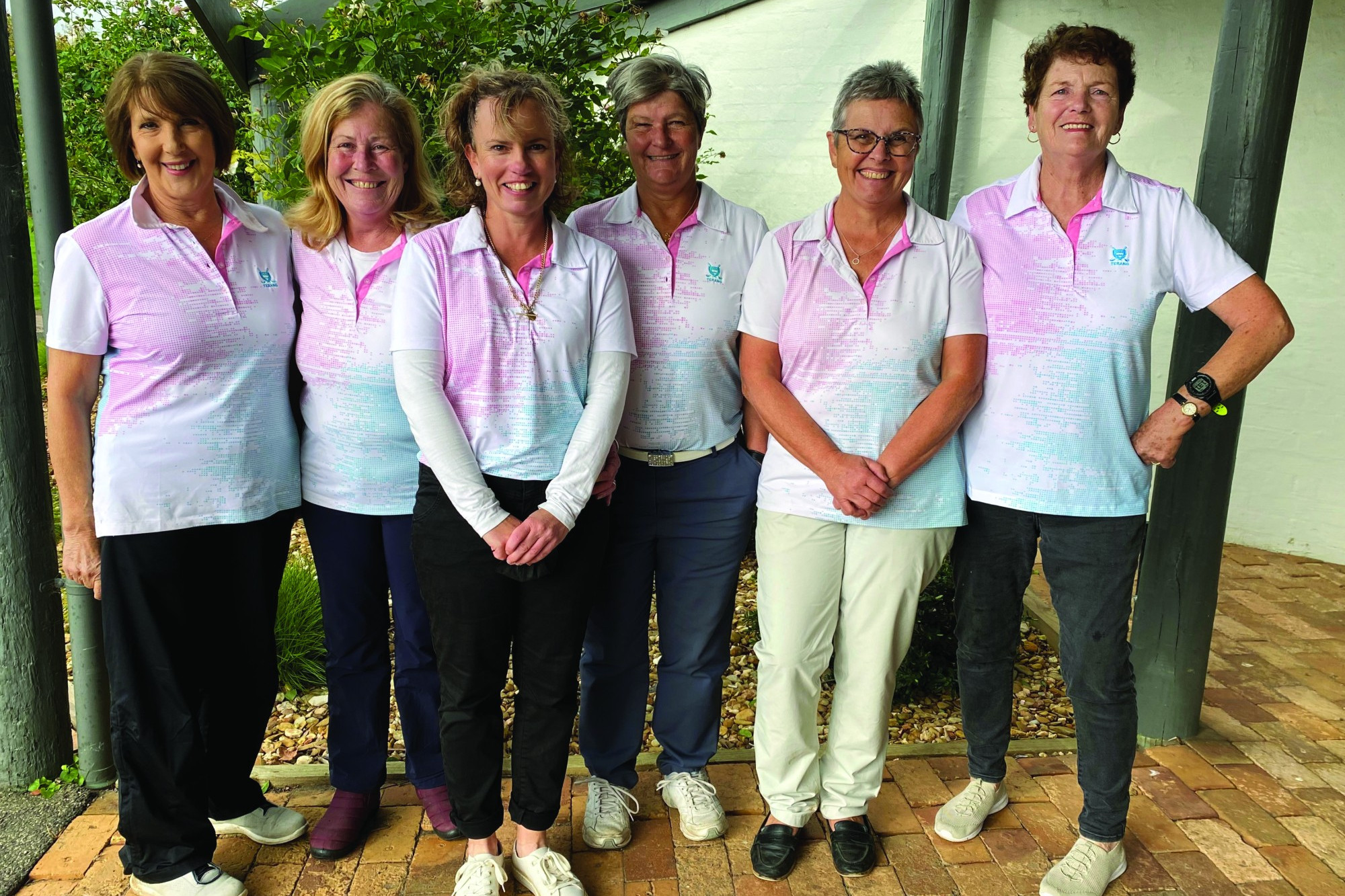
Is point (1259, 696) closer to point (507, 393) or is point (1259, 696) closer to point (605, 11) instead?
point (507, 393)

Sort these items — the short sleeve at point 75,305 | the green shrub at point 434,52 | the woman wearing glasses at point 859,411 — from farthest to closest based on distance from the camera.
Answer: the green shrub at point 434,52 → the woman wearing glasses at point 859,411 → the short sleeve at point 75,305

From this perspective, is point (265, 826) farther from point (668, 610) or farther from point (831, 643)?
point (831, 643)

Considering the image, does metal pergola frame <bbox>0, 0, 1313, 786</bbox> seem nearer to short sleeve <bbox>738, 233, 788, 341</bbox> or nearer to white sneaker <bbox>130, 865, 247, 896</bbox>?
white sneaker <bbox>130, 865, 247, 896</bbox>

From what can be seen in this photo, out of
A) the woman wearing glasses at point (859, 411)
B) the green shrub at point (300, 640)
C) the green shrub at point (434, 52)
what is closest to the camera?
the woman wearing glasses at point (859, 411)

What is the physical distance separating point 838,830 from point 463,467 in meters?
1.38

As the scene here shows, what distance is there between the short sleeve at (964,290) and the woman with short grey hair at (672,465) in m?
0.51

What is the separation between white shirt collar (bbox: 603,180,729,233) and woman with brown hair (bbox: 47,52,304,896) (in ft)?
2.66

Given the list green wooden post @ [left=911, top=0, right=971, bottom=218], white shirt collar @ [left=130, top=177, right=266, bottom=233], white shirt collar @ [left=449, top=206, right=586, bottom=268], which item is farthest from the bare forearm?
green wooden post @ [left=911, top=0, right=971, bottom=218]

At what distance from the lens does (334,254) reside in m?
2.30

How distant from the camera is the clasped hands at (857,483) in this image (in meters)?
2.26

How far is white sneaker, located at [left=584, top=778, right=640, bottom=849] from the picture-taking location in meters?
2.58

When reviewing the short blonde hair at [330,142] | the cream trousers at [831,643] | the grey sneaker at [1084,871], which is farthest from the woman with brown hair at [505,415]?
the grey sneaker at [1084,871]

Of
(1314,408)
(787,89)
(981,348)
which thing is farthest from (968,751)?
(787,89)

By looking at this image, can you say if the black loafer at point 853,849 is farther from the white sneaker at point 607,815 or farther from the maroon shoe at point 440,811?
the maroon shoe at point 440,811
